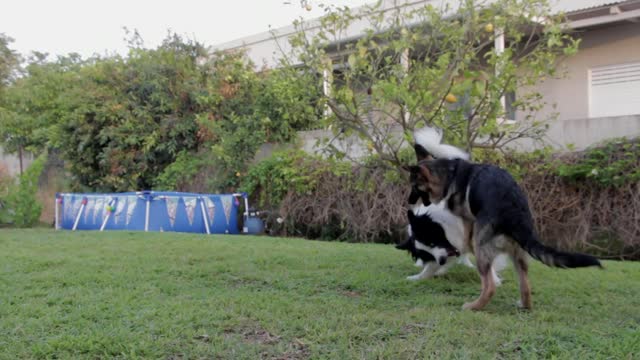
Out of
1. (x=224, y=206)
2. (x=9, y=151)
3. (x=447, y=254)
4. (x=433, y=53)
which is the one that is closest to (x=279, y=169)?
(x=224, y=206)

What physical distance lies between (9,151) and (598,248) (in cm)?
1964

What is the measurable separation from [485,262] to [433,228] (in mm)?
1022

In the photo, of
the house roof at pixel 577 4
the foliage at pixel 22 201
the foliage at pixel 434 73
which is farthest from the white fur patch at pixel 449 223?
the foliage at pixel 22 201

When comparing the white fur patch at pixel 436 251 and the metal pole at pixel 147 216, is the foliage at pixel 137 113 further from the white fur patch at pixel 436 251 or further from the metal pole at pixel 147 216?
the white fur patch at pixel 436 251

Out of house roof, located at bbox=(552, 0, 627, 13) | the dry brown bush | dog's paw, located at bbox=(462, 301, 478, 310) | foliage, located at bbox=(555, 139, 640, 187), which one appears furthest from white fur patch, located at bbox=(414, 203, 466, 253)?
house roof, located at bbox=(552, 0, 627, 13)

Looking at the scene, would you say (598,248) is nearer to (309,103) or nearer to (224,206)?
(309,103)

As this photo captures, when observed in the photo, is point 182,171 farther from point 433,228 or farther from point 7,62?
point 7,62

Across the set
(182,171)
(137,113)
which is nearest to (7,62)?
(137,113)

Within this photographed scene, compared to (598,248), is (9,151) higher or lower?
higher

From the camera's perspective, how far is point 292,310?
4.07m

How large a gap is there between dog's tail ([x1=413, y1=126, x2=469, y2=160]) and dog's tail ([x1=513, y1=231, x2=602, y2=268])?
3.55 feet

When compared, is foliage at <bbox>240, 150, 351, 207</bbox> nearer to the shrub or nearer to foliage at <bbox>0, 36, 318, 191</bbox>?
the shrub

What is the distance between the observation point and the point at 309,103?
21.6 feet

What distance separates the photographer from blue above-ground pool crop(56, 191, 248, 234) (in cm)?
1145
